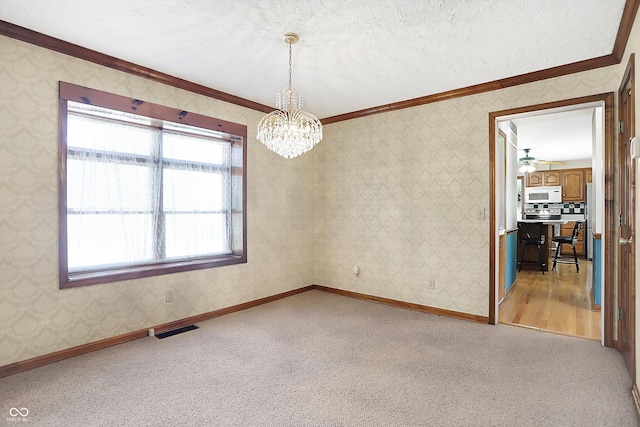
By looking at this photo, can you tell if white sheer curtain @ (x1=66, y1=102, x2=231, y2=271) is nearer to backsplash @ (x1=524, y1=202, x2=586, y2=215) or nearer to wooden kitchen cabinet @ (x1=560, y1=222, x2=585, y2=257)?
wooden kitchen cabinet @ (x1=560, y1=222, x2=585, y2=257)

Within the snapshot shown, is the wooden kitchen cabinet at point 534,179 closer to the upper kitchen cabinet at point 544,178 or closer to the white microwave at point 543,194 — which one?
the upper kitchen cabinet at point 544,178

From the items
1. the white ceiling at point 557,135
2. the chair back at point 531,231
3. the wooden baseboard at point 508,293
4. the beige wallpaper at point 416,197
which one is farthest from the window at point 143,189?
the chair back at point 531,231

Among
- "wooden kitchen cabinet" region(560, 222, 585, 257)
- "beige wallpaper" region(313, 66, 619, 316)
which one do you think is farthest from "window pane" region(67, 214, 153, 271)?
"wooden kitchen cabinet" region(560, 222, 585, 257)

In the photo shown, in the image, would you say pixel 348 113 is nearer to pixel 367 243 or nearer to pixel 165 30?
pixel 367 243

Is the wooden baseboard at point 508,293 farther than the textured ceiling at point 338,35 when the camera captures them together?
Yes

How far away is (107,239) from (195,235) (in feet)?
2.99

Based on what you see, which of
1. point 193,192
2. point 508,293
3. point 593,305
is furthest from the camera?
point 508,293

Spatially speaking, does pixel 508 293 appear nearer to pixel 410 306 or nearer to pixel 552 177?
pixel 410 306

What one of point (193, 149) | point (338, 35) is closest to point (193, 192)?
point (193, 149)

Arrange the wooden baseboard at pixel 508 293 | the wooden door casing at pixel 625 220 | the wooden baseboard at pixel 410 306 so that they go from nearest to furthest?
the wooden door casing at pixel 625 220
the wooden baseboard at pixel 410 306
the wooden baseboard at pixel 508 293

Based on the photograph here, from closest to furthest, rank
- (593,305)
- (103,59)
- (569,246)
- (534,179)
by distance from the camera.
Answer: (103,59) → (593,305) → (569,246) → (534,179)

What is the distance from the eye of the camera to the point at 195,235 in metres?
3.89

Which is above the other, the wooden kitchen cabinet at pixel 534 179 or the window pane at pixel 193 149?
the wooden kitchen cabinet at pixel 534 179

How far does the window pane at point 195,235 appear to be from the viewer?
368cm
